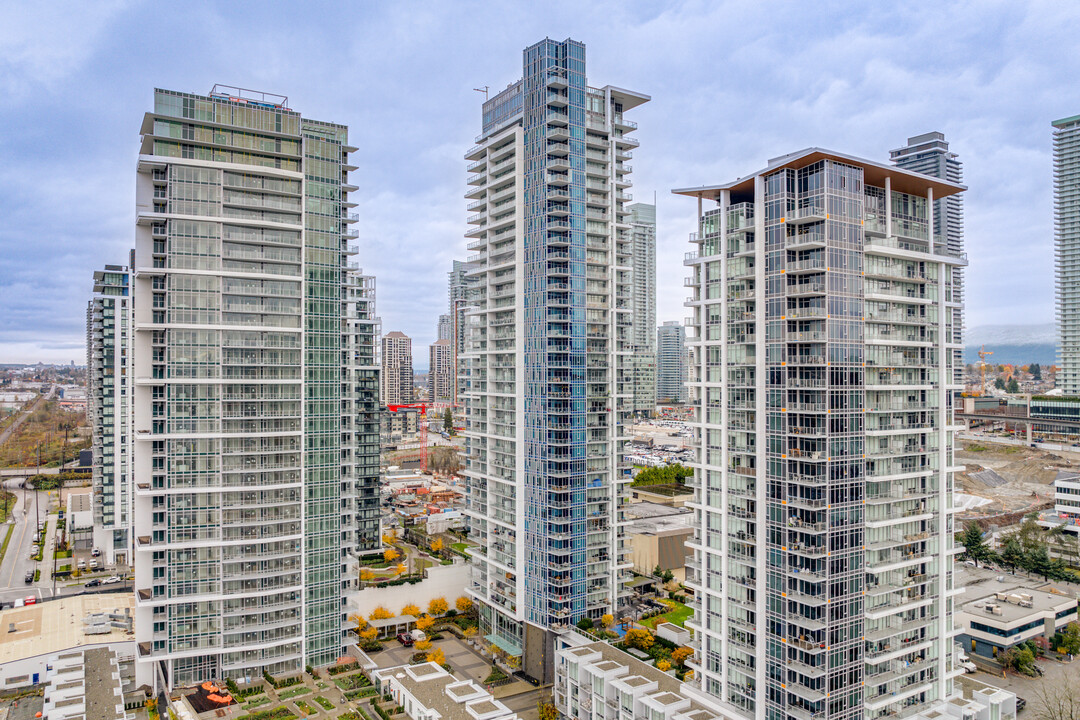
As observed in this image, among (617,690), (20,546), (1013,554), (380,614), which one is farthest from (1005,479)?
(20,546)

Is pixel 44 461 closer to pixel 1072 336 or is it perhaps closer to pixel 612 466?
pixel 612 466

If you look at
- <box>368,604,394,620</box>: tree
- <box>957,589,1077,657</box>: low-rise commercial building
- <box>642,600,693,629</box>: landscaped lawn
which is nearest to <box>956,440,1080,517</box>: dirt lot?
<box>957,589,1077,657</box>: low-rise commercial building

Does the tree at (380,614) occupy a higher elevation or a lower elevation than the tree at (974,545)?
lower

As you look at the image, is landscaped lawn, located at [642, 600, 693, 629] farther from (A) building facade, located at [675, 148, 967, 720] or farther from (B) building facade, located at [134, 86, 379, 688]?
(B) building facade, located at [134, 86, 379, 688]

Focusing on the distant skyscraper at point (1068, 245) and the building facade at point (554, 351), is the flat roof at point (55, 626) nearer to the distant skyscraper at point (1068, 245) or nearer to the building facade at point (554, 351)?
the building facade at point (554, 351)

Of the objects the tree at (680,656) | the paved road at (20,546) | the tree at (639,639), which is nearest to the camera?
the tree at (680,656)

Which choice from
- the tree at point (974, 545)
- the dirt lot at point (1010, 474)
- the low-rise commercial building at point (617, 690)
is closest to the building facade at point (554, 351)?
the low-rise commercial building at point (617, 690)
